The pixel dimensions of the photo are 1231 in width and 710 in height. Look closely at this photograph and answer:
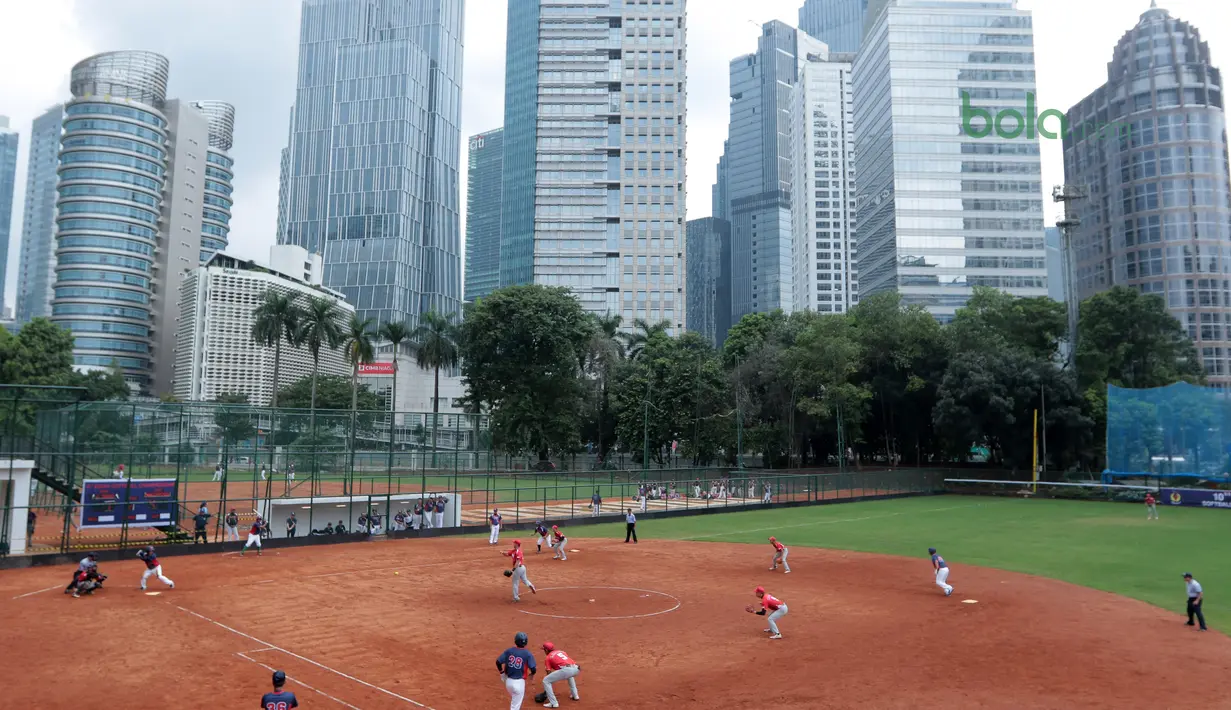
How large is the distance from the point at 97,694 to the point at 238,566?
51.1ft

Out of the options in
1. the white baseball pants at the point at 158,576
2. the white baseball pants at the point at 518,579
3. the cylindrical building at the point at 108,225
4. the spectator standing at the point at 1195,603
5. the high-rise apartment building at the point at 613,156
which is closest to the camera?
the spectator standing at the point at 1195,603

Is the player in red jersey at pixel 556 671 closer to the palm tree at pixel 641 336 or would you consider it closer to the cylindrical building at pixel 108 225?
the palm tree at pixel 641 336

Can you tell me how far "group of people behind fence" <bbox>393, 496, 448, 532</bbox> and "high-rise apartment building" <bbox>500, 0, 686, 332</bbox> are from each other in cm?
10157

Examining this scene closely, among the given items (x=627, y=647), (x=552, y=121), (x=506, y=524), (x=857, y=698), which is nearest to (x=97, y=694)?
(x=627, y=647)

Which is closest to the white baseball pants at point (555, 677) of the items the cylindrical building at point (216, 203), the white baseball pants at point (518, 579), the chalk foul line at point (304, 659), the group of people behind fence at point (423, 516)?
the chalk foul line at point (304, 659)

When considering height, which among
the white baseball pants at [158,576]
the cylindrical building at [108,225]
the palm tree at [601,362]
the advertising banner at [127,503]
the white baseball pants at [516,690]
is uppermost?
the cylindrical building at [108,225]

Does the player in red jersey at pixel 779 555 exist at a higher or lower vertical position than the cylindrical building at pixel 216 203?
lower

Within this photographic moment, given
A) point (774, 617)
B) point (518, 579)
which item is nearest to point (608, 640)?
point (774, 617)

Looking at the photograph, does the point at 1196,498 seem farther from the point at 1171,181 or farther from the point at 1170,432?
the point at 1171,181

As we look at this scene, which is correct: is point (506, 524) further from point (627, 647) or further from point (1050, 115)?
point (1050, 115)

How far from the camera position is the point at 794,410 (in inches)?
3059

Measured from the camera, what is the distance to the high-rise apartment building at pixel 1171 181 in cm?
11394

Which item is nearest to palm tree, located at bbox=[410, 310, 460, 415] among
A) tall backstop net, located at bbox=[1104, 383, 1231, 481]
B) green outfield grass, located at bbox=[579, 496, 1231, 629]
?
green outfield grass, located at bbox=[579, 496, 1231, 629]

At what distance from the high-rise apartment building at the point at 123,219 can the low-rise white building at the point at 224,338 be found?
11.7 m
